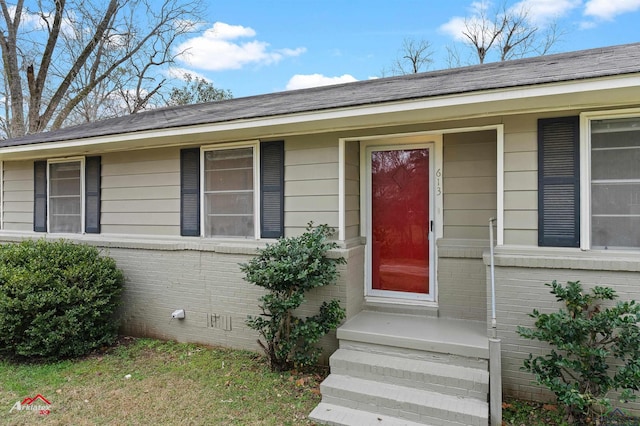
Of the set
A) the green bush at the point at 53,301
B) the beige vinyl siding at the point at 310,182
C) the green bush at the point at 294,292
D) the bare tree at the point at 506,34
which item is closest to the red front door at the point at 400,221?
the beige vinyl siding at the point at 310,182

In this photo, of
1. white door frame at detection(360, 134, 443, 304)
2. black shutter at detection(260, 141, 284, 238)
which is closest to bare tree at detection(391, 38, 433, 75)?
white door frame at detection(360, 134, 443, 304)

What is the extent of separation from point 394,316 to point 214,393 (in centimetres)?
201

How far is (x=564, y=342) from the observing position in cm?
291

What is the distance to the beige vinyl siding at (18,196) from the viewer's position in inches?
245

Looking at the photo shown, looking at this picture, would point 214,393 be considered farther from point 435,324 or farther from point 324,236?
point 435,324

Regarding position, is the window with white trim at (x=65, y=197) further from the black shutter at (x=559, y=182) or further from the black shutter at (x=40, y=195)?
the black shutter at (x=559, y=182)

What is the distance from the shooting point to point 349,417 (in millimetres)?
3104

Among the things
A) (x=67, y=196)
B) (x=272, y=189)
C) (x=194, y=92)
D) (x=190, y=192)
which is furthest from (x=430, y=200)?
(x=194, y=92)

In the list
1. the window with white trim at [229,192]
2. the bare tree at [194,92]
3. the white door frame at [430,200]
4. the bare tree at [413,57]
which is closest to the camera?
the white door frame at [430,200]

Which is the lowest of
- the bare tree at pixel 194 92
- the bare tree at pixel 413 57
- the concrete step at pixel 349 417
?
the concrete step at pixel 349 417

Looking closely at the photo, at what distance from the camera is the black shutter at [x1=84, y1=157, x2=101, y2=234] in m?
5.63

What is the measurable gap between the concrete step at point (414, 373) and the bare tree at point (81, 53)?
1478 cm

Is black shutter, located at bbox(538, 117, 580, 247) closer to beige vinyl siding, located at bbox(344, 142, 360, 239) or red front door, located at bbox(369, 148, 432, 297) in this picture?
red front door, located at bbox(369, 148, 432, 297)

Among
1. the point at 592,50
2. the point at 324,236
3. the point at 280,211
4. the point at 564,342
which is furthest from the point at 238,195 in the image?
the point at 592,50
